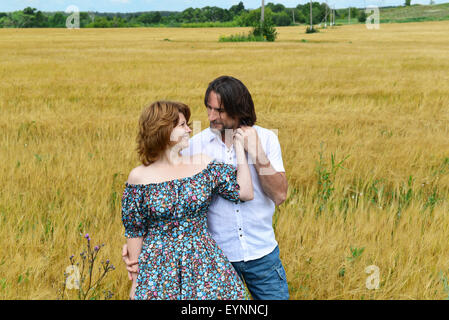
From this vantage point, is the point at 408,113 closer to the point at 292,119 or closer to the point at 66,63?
the point at 292,119

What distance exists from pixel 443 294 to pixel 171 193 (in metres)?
1.38

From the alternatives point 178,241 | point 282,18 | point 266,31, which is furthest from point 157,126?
point 282,18

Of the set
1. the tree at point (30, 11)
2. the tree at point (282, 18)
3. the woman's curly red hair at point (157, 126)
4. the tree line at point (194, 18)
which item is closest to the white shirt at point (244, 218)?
the woman's curly red hair at point (157, 126)

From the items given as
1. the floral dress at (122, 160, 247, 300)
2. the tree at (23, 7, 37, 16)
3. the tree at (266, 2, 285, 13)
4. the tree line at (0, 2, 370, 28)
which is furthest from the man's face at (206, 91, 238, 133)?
the tree at (266, 2, 285, 13)

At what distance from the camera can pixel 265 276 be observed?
6.43 feet

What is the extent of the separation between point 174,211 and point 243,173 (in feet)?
1.06

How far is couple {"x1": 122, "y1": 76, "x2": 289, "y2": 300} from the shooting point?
171cm

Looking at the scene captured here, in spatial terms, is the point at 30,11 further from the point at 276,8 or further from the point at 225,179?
the point at 225,179

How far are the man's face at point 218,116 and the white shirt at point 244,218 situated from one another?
0.09 meters

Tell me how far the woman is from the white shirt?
0.32ft

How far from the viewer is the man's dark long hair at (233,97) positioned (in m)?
1.83

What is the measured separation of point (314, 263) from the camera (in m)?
2.30

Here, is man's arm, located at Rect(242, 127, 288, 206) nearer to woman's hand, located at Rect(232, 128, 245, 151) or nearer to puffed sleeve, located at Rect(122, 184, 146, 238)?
woman's hand, located at Rect(232, 128, 245, 151)
